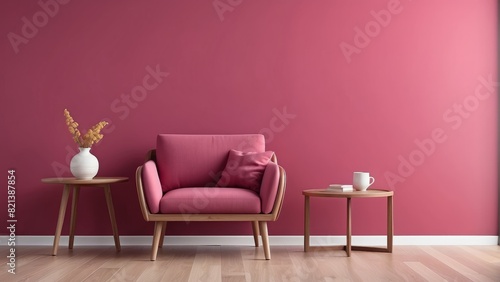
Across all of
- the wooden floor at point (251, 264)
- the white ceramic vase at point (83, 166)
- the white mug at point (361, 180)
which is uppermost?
the white ceramic vase at point (83, 166)

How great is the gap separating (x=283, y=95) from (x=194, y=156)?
0.85m

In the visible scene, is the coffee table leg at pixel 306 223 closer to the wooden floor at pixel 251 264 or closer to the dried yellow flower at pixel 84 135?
the wooden floor at pixel 251 264

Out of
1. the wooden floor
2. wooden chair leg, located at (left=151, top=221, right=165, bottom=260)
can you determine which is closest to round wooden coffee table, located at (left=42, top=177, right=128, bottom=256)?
the wooden floor

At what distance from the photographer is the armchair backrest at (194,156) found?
4.55 metres

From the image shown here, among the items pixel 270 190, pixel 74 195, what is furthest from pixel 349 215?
pixel 74 195

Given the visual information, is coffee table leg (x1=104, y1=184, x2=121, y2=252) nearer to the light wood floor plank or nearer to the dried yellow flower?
the dried yellow flower

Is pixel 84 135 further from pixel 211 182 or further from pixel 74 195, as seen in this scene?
pixel 211 182

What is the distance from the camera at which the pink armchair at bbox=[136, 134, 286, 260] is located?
160 inches

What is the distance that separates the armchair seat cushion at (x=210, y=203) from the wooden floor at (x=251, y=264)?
32cm

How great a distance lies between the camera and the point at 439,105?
4.89m

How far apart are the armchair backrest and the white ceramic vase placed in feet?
1.52

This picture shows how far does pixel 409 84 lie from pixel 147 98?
202cm

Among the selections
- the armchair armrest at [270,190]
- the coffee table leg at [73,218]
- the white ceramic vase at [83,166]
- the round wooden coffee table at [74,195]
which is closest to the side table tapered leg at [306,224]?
the armchair armrest at [270,190]

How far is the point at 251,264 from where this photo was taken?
3949 millimetres
